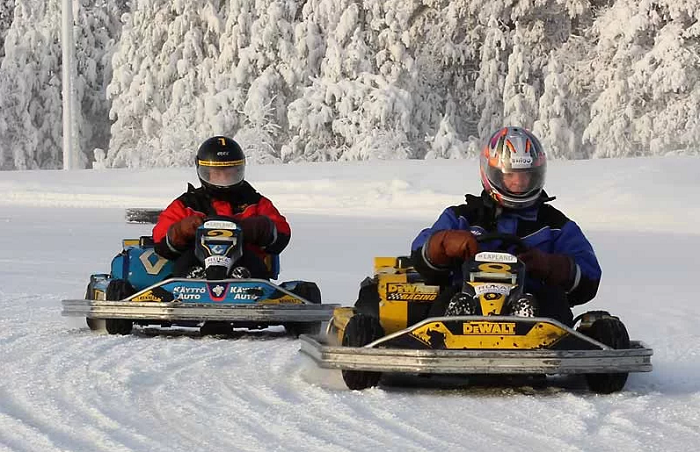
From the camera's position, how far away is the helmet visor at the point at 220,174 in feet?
35.4

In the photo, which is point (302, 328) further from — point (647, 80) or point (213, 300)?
point (647, 80)

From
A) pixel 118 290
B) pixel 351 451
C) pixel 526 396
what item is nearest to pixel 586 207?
pixel 118 290

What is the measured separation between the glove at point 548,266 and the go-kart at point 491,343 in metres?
0.10

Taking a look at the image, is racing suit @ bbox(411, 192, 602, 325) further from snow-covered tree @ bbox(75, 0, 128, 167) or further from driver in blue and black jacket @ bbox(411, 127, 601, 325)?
snow-covered tree @ bbox(75, 0, 128, 167)

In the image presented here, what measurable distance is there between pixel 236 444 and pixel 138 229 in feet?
57.3

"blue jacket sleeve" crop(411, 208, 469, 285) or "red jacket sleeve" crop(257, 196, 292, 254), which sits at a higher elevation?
"blue jacket sleeve" crop(411, 208, 469, 285)

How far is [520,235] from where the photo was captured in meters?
7.80

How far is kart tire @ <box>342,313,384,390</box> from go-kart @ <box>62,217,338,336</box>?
8.77 feet

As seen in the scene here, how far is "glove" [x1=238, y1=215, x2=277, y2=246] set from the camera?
10445 millimetres

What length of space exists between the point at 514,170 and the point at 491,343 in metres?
1.06

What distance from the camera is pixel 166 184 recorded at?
3356 cm

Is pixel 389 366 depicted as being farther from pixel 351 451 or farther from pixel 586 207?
pixel 586 207

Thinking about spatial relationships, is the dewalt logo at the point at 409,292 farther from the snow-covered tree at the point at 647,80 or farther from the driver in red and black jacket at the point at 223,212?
the snow-covered tree at the point at 647,80

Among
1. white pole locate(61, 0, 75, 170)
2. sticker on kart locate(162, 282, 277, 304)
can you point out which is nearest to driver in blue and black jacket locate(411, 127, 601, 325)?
sticker on kart locate(162, 282, 277, 304)
